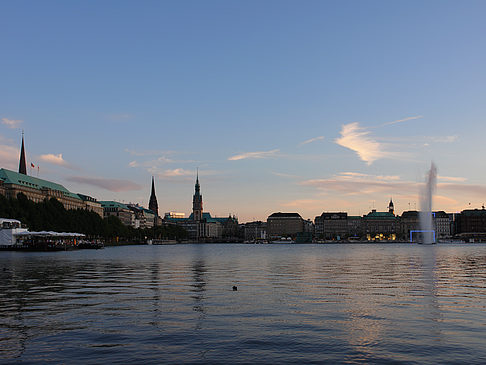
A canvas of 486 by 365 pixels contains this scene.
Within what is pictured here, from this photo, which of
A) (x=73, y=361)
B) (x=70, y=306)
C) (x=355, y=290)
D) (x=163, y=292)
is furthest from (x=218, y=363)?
(x=355, y=290)

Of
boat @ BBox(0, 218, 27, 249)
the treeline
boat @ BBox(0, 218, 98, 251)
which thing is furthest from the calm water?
the treeline

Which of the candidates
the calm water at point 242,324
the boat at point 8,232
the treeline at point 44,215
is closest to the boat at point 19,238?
the boat at point 8,232

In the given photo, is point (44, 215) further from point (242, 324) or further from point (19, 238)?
point (242, 324)

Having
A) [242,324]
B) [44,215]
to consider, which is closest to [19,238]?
[44,215]

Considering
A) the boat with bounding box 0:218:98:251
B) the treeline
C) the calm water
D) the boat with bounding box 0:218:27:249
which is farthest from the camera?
the treeline

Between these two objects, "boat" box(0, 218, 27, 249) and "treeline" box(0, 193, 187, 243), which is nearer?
"boat" box(0, 218, 27, 249)

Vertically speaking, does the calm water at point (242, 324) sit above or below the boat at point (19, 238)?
below

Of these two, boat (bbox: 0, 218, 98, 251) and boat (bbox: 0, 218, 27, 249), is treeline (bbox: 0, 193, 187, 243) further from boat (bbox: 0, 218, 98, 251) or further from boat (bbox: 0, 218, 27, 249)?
boat (bbox: 0, 218, 27, 249)

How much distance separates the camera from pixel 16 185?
608ft

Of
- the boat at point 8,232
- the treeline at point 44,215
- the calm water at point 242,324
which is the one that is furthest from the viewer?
the treeline at point 44,215

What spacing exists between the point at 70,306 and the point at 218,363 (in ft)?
45.5

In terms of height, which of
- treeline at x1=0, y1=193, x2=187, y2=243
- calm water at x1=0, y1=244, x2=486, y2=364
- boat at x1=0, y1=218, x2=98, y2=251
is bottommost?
calm water at x1=0, y1=244, x2=486, y2=364

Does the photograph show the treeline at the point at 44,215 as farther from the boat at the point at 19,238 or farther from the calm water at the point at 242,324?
the calm water at the point at 242,324

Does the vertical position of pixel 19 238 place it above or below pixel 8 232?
below
